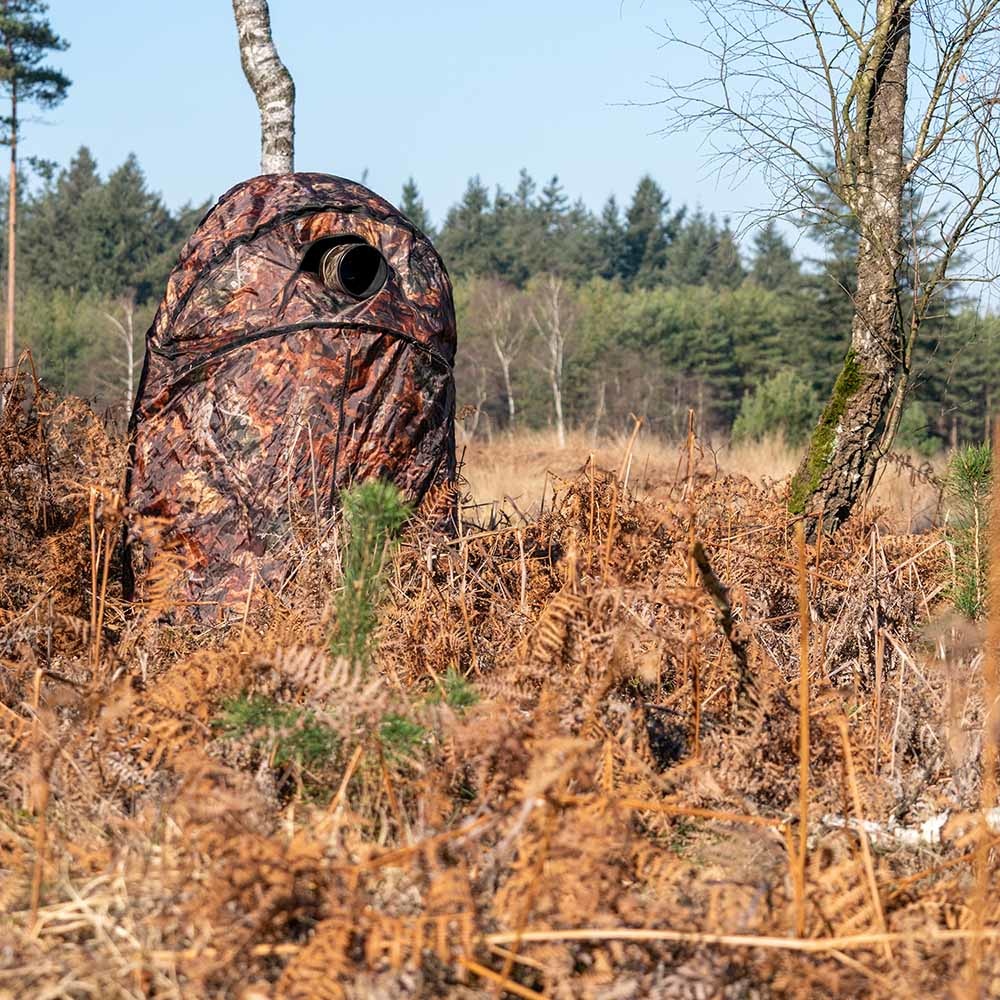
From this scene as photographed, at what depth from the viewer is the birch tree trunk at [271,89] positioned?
22.7ft

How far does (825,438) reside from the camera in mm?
5832

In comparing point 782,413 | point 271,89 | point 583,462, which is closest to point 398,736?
point 271,89

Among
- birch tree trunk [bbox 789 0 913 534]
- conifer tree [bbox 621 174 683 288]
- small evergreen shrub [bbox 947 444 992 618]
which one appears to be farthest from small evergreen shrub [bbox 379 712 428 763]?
conifer tree [bbox 621 174 683 288]

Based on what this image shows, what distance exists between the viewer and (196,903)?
201cm

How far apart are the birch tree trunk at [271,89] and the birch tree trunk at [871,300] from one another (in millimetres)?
3193

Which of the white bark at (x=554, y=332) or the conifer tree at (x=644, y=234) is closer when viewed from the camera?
the white bark at (x=554, y=332)

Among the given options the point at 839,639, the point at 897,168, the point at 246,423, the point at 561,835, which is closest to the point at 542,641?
the point at 561,835

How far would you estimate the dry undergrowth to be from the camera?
197 centimetres

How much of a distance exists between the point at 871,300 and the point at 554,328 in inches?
1652

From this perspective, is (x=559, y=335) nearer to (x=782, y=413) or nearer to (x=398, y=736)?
(x=782, y=413)

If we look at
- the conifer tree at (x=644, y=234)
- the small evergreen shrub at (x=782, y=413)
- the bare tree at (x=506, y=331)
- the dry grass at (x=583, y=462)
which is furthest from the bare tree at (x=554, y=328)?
the conifer tree at (x=644, y=234)

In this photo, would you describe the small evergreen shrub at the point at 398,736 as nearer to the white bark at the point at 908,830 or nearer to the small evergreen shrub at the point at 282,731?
the small evergreen shrub at the point at 282,731

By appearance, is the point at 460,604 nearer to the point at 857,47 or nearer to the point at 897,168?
the point at 897,168

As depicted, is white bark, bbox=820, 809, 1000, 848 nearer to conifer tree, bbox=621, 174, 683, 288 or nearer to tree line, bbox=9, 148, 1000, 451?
tree line, bbox=9, 148, 1000, 451
